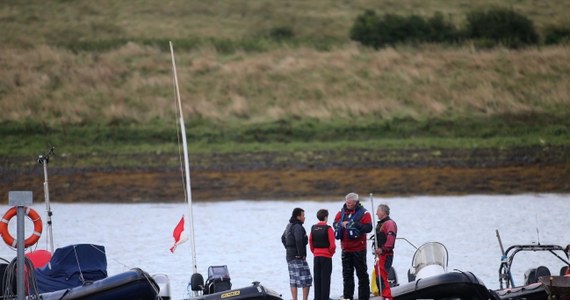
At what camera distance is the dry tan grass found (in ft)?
139

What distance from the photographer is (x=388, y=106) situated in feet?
139

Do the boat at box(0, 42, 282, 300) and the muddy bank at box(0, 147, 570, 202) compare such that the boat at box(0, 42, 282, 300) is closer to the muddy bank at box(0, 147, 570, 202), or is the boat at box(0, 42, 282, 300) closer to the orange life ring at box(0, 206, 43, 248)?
the orange life ring at box(0, 206, 43, 248)

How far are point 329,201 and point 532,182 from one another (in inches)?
213

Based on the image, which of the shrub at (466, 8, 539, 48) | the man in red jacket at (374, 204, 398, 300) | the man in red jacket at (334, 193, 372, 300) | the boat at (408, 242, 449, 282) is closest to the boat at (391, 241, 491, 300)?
the man in red jacket at (374, 204, 398, 300)

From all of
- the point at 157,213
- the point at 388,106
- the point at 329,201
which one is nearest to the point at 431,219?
the point at 329,201

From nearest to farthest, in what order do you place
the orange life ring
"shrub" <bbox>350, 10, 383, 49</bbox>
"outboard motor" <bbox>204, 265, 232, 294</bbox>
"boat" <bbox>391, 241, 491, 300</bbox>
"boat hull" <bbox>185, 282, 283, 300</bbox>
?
"boat hull" <bbox>185, 282, 283, 300</bbox> < "boat" <bbox>391, 241, 491, 300</bbox> < "outboard motor" <bbox>204, 265, 232, 294</bbox> < the orange life ring < "shrub" <bbox>350, 10, 383, 49</bbox>

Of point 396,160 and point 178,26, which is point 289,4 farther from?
point 396,160

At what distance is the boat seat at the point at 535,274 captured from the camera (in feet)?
62.2

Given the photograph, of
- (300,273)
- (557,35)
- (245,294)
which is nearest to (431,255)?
(300,273)

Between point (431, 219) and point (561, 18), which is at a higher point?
point (561, 18)

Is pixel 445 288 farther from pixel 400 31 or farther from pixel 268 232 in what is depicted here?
pixel 400 31

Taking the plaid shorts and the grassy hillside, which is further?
the grassy hillside

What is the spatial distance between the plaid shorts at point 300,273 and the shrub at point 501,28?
34562mm

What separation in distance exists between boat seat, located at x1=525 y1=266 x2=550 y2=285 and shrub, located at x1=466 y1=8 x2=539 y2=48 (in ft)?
108
